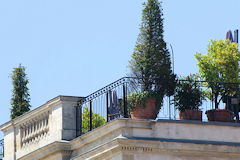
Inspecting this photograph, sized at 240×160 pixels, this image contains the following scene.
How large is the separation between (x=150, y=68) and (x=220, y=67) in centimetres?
302

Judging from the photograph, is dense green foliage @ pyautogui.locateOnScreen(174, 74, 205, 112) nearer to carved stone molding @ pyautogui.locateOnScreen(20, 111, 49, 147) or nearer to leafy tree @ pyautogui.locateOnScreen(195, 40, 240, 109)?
leafy tree @ pyautogui.locateOnScreen(195, 40, 240, 109)

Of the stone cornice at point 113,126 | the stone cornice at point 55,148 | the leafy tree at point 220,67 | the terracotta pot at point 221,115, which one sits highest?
the leafy tree at point 220,67

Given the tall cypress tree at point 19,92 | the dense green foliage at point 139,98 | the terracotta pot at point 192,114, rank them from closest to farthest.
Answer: the dense green foliage at point 139,98 < the terracotta pot at point 192,114 < the tall cypress tree at point 19,92

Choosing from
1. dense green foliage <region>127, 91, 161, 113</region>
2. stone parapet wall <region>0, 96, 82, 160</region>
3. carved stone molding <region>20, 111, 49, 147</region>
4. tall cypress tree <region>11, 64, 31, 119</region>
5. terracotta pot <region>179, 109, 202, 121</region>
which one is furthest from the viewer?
tall cypress tree <region>11, 64, 31, 119</region>

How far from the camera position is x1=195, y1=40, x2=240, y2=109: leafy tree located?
27.2 metres

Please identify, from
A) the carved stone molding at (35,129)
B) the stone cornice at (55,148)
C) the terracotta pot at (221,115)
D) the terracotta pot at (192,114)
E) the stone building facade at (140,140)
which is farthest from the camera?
the carved stone molding at (35,129)

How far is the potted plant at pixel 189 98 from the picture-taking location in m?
25.4

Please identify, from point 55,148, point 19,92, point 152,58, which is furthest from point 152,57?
point 19,92

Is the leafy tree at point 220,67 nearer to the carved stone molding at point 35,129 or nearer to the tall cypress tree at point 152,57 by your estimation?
the tall cypress tree at point 152,57

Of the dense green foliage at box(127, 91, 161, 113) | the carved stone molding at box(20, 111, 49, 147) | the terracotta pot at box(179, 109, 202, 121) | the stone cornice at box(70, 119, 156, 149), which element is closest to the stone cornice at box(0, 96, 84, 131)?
the carved stone molding at box(20, 111, 49, 147)

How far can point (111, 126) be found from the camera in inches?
969

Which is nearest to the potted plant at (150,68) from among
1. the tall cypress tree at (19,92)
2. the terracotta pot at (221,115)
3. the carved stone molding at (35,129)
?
the terracotta pot at (221,115)

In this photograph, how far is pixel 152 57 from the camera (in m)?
26.5

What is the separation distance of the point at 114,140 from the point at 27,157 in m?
5.62
